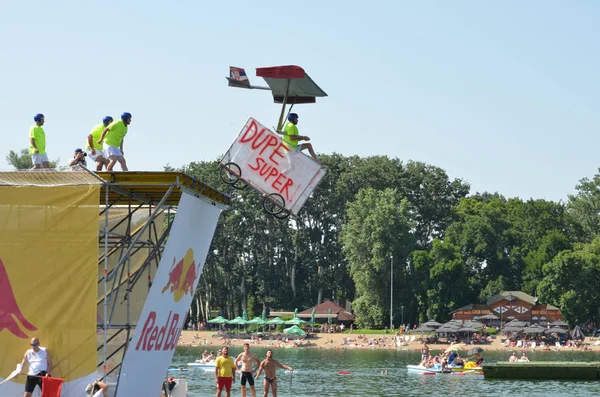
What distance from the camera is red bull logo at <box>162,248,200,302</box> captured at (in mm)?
20766

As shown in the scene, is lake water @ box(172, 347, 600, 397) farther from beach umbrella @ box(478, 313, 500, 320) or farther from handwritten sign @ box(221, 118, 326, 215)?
beach umbrella @ box(478, 313, 500, 320)

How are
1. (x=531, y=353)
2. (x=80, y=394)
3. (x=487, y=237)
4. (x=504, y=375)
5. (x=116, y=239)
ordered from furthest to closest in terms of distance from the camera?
(x=487, y=237) < (x=531, y=353) < (x=504, y=375) < (x=116, y=239) < (x=80, y=394)

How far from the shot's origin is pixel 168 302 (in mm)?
20969

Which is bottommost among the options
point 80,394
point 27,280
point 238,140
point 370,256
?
point 80,394

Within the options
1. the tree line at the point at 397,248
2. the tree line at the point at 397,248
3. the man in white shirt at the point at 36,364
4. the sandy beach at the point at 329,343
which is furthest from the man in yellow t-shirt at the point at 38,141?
the tree line at the point at 397,248

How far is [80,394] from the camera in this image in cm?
1956

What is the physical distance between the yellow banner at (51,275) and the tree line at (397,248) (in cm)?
8193

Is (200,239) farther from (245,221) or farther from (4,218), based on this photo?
(245,221)

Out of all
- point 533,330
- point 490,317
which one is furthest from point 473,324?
point 490,317

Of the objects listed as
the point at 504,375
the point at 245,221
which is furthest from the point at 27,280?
the point at 245,221

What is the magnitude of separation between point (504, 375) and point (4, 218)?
35312 millimetres

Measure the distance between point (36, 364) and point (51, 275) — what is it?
66.1 inches

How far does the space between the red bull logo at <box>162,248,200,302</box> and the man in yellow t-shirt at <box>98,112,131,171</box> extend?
2.36 m

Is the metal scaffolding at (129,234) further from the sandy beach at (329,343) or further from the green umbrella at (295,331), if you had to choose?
the green umbrella at (295,331)
